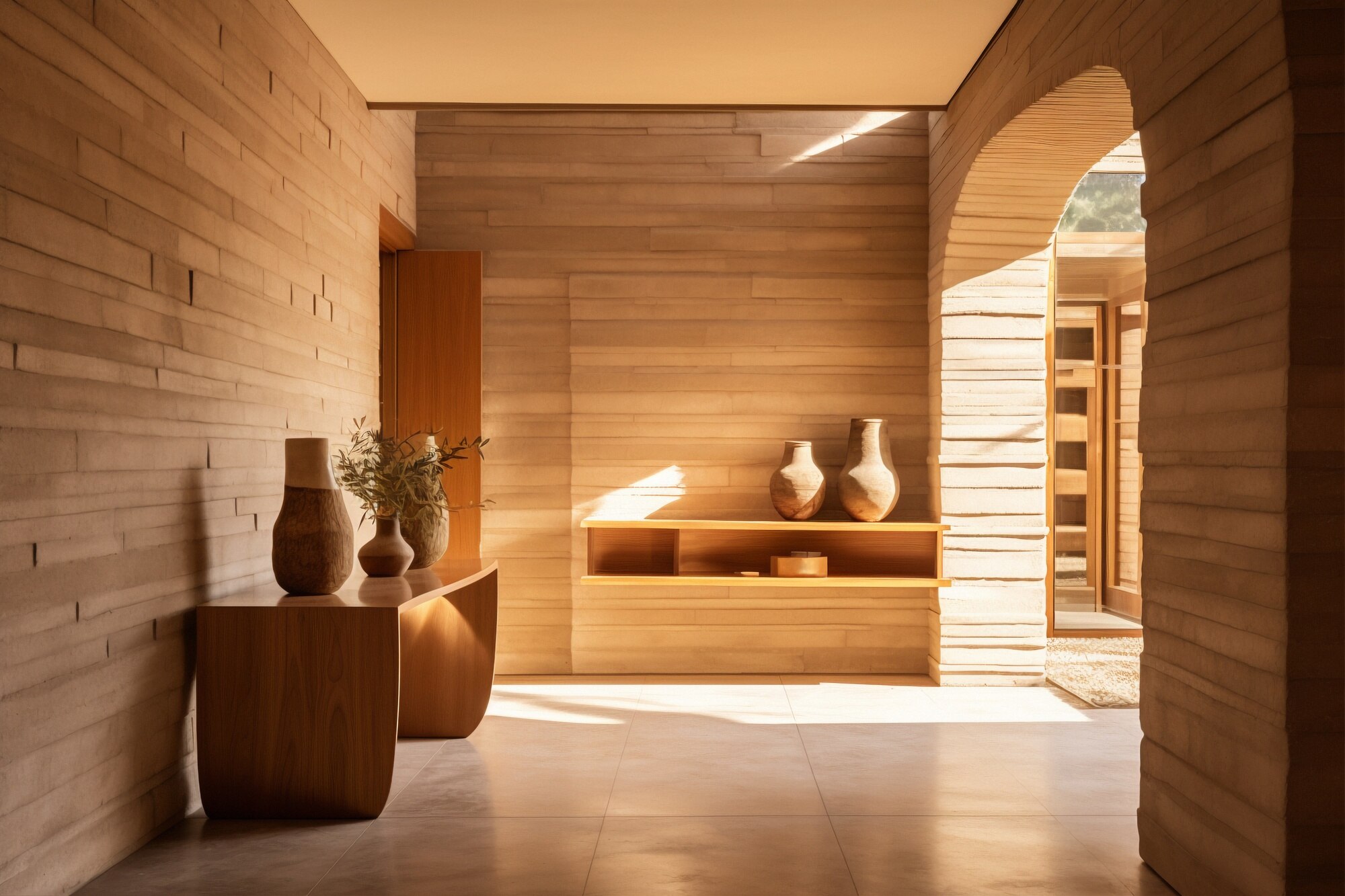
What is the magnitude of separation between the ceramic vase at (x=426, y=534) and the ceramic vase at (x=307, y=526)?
69 cm

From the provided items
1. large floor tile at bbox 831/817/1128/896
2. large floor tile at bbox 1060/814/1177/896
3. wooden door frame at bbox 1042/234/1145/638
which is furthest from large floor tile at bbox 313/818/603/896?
wooden door frame at bbox 1042/234/1145/638

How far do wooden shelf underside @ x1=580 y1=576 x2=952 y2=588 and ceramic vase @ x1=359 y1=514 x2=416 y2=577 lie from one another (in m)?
1.56

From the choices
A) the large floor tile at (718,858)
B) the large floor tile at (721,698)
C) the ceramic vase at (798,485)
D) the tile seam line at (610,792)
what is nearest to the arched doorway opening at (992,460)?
the ceramic vase at (798,485)

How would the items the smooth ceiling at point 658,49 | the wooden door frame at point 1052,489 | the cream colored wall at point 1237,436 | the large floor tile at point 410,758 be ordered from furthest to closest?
1. the wooden door frame at point 1052,489
2. the smooth ceiling at point 658,49
3. the large floor tile at point 410,758
4. the cream colored wall at point 1237,436

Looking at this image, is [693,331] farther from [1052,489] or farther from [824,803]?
[824,803]

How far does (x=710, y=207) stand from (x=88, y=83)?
3.32 metres

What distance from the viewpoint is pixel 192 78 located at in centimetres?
312

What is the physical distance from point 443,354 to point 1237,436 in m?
3.97

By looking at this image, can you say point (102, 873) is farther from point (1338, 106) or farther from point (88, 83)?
point (1338, 106)

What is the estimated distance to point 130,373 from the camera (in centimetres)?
278

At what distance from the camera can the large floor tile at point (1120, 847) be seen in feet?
8.79

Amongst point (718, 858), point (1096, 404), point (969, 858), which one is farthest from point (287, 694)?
point (1096, 404)

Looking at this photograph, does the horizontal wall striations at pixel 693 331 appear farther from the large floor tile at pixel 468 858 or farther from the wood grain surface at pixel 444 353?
the large floor tile at pixel 468 858

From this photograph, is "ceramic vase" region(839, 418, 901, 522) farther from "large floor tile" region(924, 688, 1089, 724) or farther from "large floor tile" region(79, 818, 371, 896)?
"large floor tile" region(79, 818, 371, 896)
